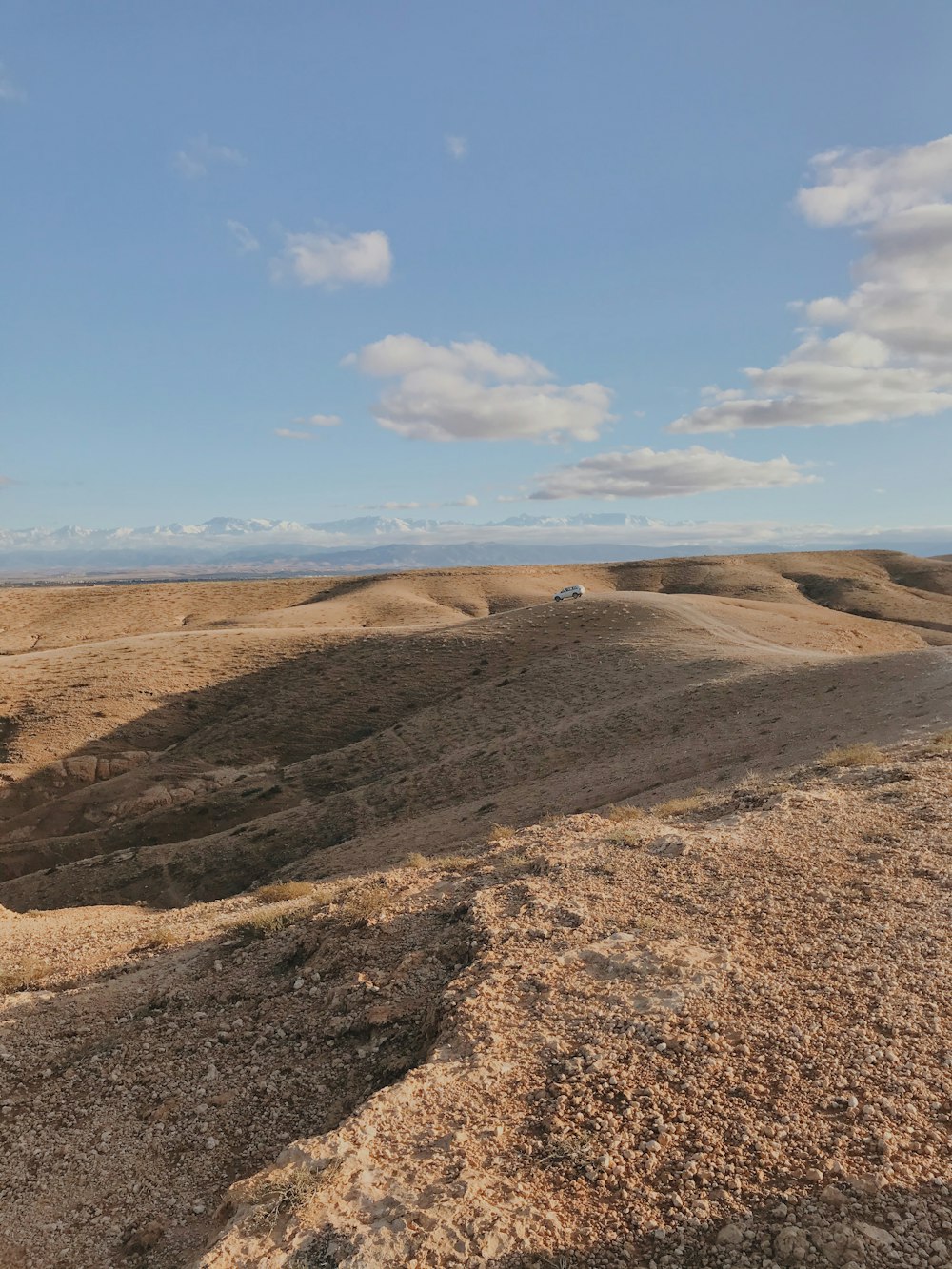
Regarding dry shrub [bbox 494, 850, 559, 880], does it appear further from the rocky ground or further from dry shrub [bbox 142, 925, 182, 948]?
dry shrub [bbox 142, 925, 182, 948]

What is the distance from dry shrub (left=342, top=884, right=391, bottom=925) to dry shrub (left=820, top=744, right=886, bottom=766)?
35.1 ft

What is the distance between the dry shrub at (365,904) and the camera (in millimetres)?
10016

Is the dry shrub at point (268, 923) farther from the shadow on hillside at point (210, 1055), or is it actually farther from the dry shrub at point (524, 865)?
the dry shrub at point (524, 865)

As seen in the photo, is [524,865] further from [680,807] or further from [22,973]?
[22,973]

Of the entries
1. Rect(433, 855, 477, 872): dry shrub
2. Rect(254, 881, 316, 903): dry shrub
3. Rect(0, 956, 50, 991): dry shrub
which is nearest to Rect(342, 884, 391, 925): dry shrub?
Rect(433, 855, 477, 872): dry shrub

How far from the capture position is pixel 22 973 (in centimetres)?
1029

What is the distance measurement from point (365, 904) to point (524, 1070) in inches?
183

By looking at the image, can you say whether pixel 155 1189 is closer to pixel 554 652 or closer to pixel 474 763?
pixel 474 763

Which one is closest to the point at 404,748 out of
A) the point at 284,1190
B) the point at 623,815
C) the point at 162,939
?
Answer: the point at 623,815

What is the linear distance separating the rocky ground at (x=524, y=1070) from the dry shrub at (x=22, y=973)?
0.06 m

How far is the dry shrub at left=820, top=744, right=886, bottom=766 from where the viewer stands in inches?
606

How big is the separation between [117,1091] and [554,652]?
104 ft

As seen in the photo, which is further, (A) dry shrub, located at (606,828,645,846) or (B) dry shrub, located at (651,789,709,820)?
(B) dry shrub, located at (651,789,709,820)

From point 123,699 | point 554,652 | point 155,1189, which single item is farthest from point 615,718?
point 123,699
